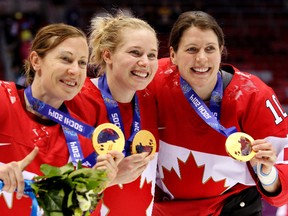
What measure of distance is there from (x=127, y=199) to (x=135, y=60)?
2.52ft

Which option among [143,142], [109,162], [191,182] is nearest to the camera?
[109,162]

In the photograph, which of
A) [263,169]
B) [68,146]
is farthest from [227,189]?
[68,146]

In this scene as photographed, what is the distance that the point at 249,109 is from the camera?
3.29 m

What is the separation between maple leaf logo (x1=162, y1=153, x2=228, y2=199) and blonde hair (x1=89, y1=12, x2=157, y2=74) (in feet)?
2.35

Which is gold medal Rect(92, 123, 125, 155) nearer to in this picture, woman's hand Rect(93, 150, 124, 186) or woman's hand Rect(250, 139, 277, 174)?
woman's hand Rect(93, 150, 124, 186)

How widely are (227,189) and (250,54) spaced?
899cm

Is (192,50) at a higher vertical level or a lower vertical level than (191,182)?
higher

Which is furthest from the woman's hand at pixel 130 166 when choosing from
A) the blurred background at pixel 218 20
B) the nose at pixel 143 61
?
the blurred background at pixel 218 20

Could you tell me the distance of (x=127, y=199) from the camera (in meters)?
3.26

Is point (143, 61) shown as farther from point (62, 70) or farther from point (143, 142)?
point (62, 70)

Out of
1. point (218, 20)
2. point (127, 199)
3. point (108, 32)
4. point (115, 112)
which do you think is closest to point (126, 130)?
point (115, 112)

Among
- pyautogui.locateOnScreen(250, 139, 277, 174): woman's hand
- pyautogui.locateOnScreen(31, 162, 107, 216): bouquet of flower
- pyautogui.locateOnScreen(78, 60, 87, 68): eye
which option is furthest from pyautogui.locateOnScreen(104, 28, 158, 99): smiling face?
pyautogui.locateOnScreen(31, 162, 107, 216): bouquet of flower

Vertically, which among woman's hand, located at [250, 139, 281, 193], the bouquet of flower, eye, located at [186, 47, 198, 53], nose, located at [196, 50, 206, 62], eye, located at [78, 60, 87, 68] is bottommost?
the bouquet of flower

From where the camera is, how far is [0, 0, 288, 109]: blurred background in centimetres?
1113
